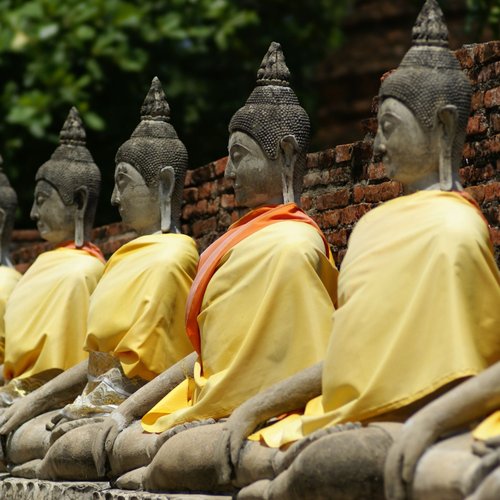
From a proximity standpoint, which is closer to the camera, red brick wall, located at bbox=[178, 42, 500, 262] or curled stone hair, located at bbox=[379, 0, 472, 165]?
curled stone hair, located at bbox=[379, 0, 472, 165]

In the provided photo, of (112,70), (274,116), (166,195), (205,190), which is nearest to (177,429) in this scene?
(274,116)

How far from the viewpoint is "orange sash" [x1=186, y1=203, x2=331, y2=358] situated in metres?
6.72

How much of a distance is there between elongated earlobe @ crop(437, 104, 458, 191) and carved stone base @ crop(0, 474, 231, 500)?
137 cm

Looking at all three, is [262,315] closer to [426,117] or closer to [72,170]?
[426,117]

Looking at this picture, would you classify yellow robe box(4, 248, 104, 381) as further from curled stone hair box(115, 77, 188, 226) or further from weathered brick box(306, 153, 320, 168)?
weathered brick box(306, 153, 320, 168)

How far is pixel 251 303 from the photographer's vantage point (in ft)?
21.5

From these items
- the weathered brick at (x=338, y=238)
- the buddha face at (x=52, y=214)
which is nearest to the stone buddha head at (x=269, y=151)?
the weathered brick at (x=338, y=238)

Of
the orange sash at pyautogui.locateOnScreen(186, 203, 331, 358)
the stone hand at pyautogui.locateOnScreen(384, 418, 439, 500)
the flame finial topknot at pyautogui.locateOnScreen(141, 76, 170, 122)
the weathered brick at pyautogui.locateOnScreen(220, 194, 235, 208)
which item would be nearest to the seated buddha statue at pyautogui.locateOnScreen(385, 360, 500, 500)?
the stone hand at pyautogui.locateOnScreen(384, 418, 439, 500)

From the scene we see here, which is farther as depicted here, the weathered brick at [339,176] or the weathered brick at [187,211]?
the weathered brick at [187,211]

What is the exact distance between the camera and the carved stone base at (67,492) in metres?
6.44

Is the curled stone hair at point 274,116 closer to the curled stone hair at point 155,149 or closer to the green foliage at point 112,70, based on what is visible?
the curled stone hair at point 155,149

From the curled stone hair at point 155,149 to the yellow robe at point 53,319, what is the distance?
29.9 inches

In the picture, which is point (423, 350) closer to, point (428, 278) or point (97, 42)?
point (428, 278)

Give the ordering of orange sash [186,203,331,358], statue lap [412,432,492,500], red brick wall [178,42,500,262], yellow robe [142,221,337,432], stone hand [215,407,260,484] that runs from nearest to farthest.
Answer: statue lap [412,432,492,500] → stone hand [215,407,260,484] → yellow robe [142,221,337,432] → orange sash [186,203,331,358] → red brick wall [178,42,500,262]
